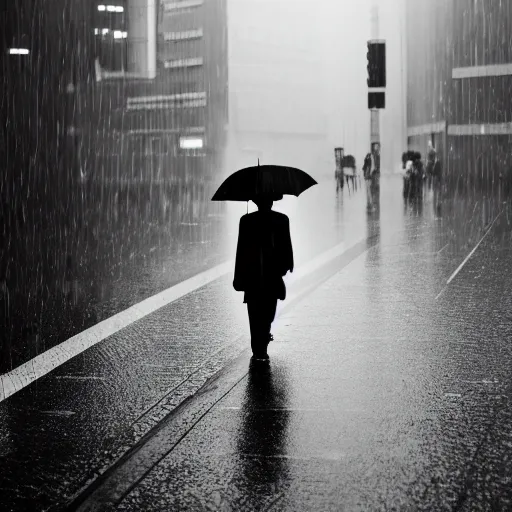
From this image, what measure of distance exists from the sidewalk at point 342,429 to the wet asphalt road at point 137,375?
0.59 ft

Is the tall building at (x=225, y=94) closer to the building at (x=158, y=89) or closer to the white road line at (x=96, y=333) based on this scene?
the building at (x=158, y=89)

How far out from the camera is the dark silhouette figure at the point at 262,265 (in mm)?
7266

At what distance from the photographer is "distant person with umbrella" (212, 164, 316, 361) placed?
727 centimetres

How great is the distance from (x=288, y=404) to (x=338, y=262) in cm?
838

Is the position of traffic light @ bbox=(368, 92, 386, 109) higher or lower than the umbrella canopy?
higher

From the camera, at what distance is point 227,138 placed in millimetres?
86312

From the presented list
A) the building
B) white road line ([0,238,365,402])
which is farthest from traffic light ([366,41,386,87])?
the building

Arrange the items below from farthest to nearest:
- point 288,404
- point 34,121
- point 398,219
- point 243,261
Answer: point 34,121, point 398,219, point 243,261, point 288,404

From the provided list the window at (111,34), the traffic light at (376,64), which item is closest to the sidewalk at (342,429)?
the traffic light at (376,64)

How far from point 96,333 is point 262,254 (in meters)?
2.11

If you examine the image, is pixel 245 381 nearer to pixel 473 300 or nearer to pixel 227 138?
pixel 473 300

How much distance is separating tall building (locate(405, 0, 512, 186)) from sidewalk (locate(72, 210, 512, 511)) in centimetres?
4829

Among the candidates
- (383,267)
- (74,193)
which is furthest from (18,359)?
(74,193)

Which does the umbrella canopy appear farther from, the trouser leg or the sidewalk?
the sidewalk
